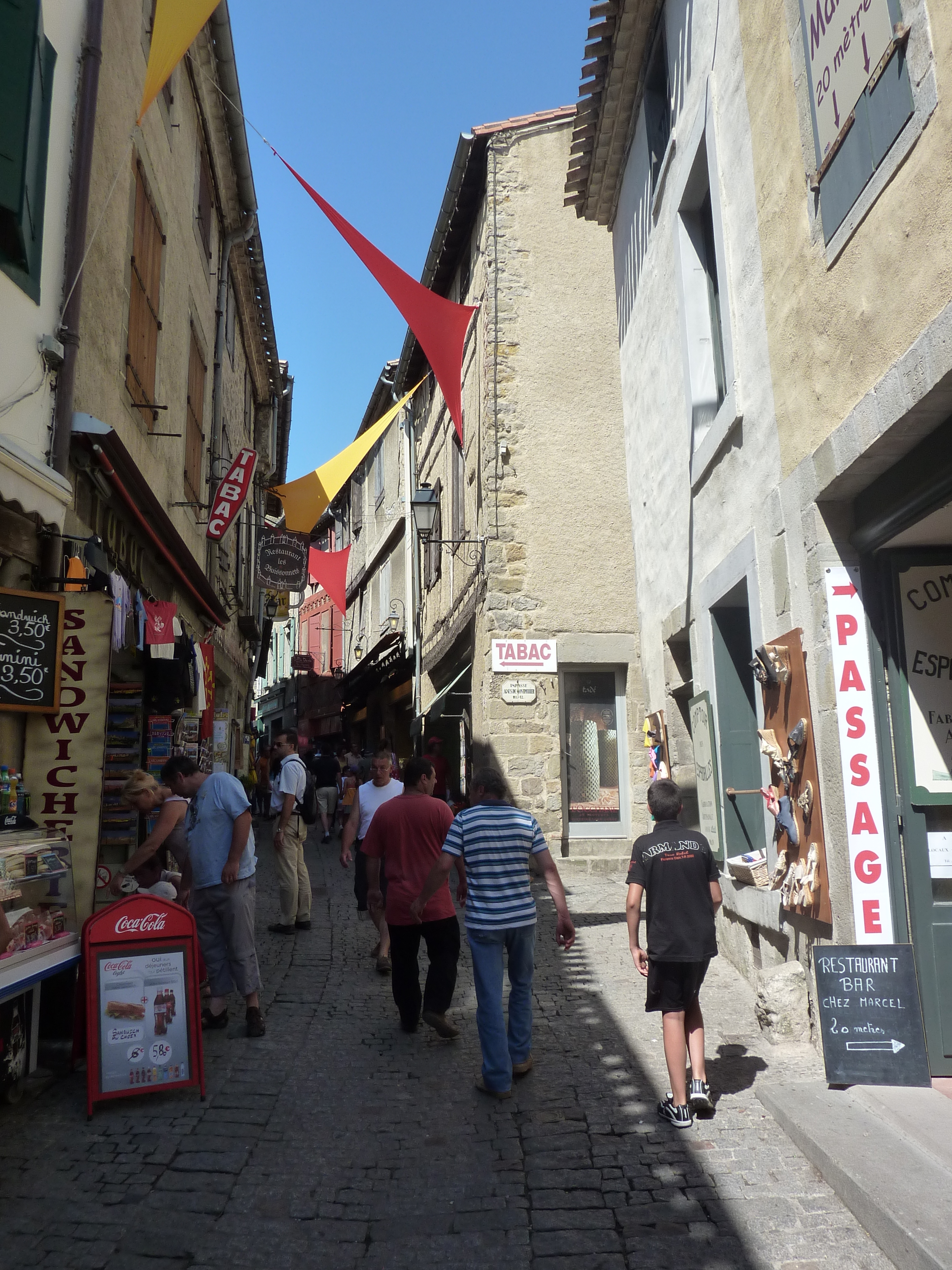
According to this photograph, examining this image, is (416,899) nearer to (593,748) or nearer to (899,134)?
(899,134)

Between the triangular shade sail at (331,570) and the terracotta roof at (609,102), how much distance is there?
9746 mm

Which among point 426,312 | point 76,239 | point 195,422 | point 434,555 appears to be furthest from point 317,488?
point 76,239

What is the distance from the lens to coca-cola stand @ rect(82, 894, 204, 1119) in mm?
4273

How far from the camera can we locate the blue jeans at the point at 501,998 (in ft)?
14.4

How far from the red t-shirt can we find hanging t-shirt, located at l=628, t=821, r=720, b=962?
138 cm

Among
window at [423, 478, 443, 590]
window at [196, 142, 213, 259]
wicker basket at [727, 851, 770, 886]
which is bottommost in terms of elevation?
wicker basket at [727, 851, 770, 886]

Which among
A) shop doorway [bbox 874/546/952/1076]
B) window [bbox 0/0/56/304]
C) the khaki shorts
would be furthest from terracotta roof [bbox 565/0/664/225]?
the khaki shorts

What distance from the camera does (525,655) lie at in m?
11.6

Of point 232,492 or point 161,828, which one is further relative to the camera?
point 232,492

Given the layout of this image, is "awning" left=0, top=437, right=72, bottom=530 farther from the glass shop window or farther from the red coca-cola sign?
the glass shop window

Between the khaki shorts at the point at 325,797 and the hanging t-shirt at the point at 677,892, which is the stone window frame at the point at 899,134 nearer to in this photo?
the hanging t-shirt at the point at 677,892

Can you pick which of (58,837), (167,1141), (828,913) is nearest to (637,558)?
(828,913)

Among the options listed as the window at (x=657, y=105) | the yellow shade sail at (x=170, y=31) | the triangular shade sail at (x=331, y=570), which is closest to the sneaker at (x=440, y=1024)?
the yellow shade sail at (x=170, y=31)

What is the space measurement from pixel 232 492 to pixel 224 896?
6.80m
